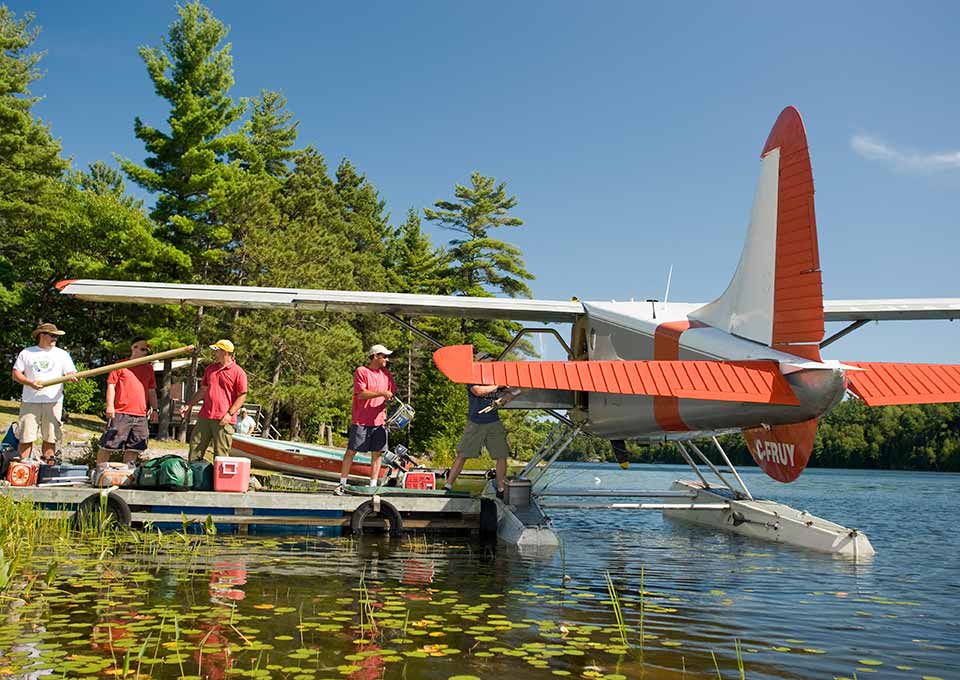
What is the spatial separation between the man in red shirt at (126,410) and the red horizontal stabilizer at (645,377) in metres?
4.15

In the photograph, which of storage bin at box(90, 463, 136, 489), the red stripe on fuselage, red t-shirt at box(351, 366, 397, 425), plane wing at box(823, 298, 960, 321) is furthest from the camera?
plane wing at box(823, 298, 960, 321)

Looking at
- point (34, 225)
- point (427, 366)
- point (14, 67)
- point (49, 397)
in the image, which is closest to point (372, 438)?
point (49, 397)

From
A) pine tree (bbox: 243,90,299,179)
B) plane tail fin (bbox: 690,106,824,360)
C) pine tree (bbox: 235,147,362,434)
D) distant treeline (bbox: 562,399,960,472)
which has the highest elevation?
pine tree (bbox: 243,90,299,179)

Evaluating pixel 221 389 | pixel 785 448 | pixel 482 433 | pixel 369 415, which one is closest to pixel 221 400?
pixel 221 389

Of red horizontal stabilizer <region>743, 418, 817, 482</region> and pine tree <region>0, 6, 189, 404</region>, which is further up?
pine tree <region>0, 6, 189, 404</region>

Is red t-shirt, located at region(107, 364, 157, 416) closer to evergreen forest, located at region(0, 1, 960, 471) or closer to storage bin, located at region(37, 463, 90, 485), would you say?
storage bin, located at region(37, 463, 90, 485)

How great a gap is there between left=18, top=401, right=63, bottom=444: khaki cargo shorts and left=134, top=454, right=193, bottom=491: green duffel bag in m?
1.03

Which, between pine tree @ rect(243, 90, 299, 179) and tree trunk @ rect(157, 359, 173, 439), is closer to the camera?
tree trunk @ rect(157, 359, 173, 439)

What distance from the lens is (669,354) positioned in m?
6.58

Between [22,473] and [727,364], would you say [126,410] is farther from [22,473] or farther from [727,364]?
[727,364]

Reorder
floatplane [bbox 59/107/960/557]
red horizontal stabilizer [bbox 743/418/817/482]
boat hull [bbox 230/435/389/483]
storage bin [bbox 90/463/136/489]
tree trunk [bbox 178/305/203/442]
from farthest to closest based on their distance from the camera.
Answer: tree trunk [bbox 178/305/203/442] → boat hull [bbox 230/435/389/483] → storage bin [bbox 90/463/136/489] → red horizontal stabilizer [bbox 743/418/817/482] → floatplane [bbox 59/107/960/557]

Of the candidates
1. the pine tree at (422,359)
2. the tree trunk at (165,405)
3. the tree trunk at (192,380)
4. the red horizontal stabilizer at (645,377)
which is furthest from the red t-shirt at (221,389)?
the pine tree at (422,359)

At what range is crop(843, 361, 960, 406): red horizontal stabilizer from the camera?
4.89 meters

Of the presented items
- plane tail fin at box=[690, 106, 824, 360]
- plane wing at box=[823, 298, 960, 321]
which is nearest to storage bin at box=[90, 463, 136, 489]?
plane tail fin at box=[690, 106, 824, 360]
